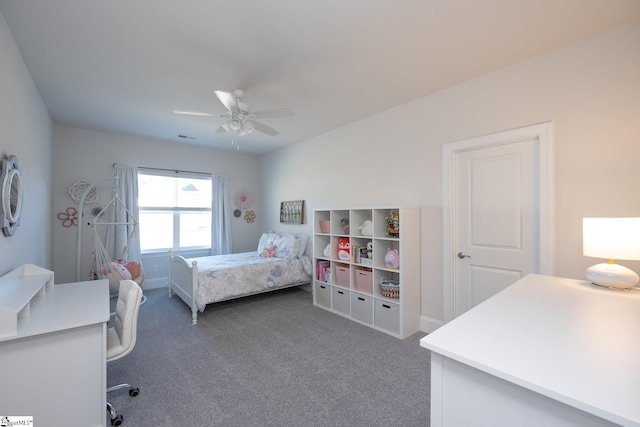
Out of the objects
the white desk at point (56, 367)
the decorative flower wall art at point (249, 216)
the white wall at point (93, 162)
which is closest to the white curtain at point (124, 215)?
the white wall at point (93, 162)

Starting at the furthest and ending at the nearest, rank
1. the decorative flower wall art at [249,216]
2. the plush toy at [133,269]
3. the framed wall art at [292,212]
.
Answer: the decorative flower wall art at [249,216], the framed wall art at [292,212], the plush toy at [133,269]

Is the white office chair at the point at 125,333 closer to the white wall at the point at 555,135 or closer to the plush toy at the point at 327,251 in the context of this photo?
the plush toy at the point at 327,251

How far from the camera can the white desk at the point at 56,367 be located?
1348 millimetres

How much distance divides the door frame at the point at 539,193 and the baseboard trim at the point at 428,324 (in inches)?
5.1

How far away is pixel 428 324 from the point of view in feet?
9.97

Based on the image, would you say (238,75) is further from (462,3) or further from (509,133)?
(509,133)

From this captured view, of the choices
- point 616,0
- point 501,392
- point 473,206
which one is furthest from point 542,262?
point 501,392

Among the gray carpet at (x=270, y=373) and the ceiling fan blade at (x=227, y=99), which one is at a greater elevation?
the ceiling fan blade at (x=227, y=99)

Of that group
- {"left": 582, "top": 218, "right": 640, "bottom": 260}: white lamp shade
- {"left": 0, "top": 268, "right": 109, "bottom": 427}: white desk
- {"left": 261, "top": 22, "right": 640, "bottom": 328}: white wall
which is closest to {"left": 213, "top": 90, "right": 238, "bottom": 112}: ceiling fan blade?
{"left": 0, "top": 268, "right": 109, "bottom": 427}: white desk

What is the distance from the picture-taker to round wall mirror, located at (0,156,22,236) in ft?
6.17

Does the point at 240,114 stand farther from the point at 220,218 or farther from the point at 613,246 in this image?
the point at 220,218

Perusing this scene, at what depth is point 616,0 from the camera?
171 cm

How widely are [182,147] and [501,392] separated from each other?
549cm

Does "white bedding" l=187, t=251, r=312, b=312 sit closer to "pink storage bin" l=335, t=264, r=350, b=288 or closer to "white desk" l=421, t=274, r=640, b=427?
"pink storage bin" l=335, t=264, r=350, b=288
